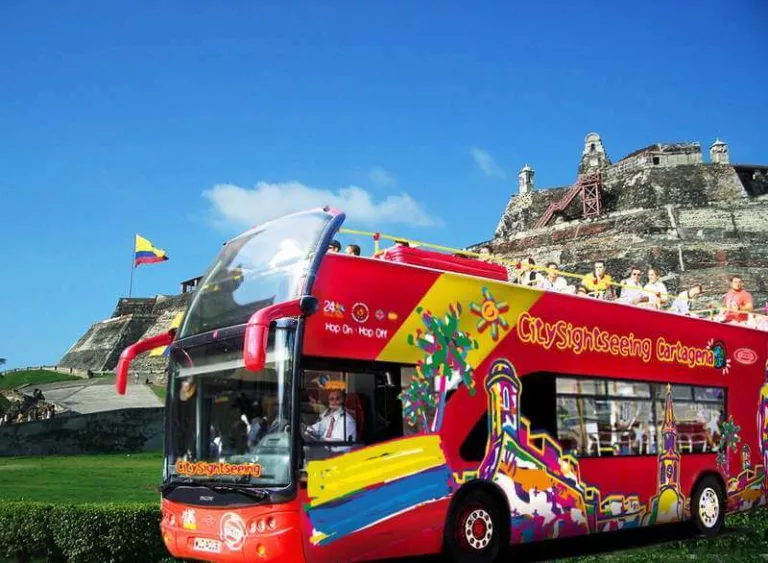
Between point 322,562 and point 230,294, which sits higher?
point 230,294

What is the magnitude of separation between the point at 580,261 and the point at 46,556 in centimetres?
3207

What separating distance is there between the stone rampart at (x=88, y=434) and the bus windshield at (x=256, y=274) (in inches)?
901

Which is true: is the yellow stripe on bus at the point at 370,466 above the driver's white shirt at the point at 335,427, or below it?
below

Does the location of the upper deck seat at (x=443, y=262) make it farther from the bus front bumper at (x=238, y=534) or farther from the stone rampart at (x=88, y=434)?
the stone rampart at (x=88, y=434)

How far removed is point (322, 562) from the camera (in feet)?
20.4

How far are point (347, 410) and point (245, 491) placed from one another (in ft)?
3.47

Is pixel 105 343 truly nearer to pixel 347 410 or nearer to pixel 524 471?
pixel 524 471

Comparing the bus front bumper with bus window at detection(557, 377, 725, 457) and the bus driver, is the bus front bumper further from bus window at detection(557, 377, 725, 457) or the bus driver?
bus window at detection(557, 377, 725, 457)

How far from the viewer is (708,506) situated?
34.7 ft

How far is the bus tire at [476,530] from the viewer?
7.19 m

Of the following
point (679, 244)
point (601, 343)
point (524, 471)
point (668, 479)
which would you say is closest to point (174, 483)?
point (524, 471)

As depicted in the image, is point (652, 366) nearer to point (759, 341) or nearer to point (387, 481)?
point (759, 341)

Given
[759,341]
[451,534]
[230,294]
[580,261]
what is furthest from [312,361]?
[580,261]

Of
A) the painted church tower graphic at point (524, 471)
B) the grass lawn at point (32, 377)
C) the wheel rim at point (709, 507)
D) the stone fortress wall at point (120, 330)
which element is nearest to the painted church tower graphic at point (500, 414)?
the painted church tower graphic at point (524, 471)
